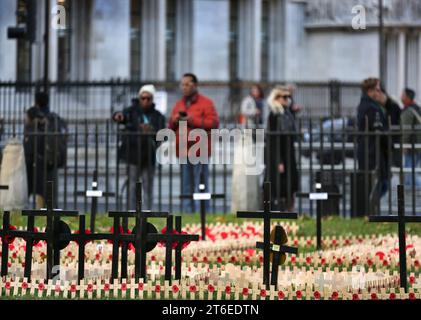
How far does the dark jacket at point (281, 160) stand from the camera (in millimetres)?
20578

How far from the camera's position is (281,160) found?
68.4 ft

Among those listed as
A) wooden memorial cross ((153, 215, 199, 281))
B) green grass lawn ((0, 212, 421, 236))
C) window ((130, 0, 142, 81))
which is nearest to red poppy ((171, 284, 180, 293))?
wooden memorial cross ((153, 215, 199, 281))

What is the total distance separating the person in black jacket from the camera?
2091 cm

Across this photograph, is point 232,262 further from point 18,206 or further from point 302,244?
point 18,206

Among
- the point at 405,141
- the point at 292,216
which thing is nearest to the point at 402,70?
the point at 405,141

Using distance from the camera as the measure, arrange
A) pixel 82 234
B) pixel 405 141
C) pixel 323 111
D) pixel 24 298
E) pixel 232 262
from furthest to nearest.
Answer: pixel 323 111 → pixel 405 141 → pixel 232 262 → pixel 82 234 → pixel 24 298

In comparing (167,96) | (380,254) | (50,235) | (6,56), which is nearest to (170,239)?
(50,235)

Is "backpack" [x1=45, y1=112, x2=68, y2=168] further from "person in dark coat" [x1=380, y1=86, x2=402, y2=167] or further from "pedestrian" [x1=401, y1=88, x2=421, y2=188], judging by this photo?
"pedestrian" [x1=401, y1=88, x2=421, y2=188]

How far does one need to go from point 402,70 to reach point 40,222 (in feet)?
84.5

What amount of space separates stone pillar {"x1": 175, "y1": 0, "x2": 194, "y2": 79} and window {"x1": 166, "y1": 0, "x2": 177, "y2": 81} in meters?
0.08

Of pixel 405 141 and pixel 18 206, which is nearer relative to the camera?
pixel 18 206

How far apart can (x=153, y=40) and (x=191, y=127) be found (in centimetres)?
1586

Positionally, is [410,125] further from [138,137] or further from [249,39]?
[249,39]

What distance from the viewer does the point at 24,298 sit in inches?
453
